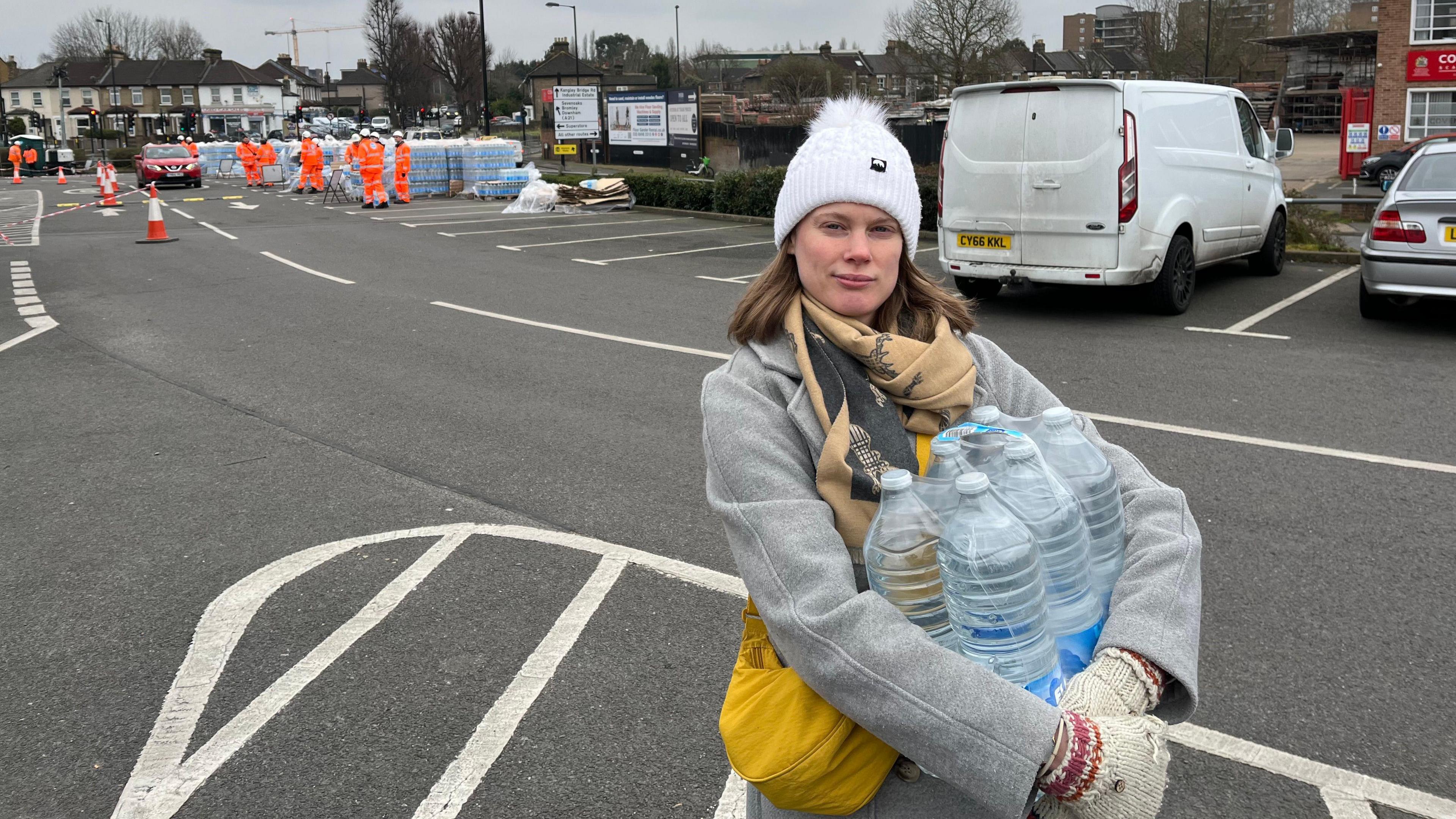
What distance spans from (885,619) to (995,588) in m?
0.17

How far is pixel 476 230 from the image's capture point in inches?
860

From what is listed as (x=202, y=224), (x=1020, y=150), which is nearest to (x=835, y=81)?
(x=202, y=224)

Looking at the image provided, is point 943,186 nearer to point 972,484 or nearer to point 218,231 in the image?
point 972,484

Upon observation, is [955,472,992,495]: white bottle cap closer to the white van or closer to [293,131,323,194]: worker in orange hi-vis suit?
the white van

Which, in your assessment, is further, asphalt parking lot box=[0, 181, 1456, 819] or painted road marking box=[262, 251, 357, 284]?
painted road marking box=[262, 251, 357, 284]

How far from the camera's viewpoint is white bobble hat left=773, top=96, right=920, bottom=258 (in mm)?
2027

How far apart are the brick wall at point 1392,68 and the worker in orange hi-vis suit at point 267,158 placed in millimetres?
36849

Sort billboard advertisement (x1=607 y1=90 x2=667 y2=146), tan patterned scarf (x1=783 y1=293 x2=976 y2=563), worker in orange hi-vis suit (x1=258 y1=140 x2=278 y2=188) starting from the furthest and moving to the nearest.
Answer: worker in orange hi-vis suit (x1=258 y1=140 x2=278 y2=188) → billboard advertisement (x1=607 y1=90 x2=667 y2=146) → tan patterned scarf (x1=783 y1=293 x2=976 y2=563)

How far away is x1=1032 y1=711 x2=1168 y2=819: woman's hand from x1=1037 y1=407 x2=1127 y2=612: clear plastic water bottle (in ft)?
1.10

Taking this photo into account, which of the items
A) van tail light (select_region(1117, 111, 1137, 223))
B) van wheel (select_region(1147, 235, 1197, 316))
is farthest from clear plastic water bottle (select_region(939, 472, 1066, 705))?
van wheel (select_region(1147, 235, 1197, 316))

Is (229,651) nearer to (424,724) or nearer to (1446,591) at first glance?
(424,724)

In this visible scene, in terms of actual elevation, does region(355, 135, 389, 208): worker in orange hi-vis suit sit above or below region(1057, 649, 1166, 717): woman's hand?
above

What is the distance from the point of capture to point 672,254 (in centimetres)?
1731

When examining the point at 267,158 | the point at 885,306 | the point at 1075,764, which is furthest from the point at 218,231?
the point at 1075,764
